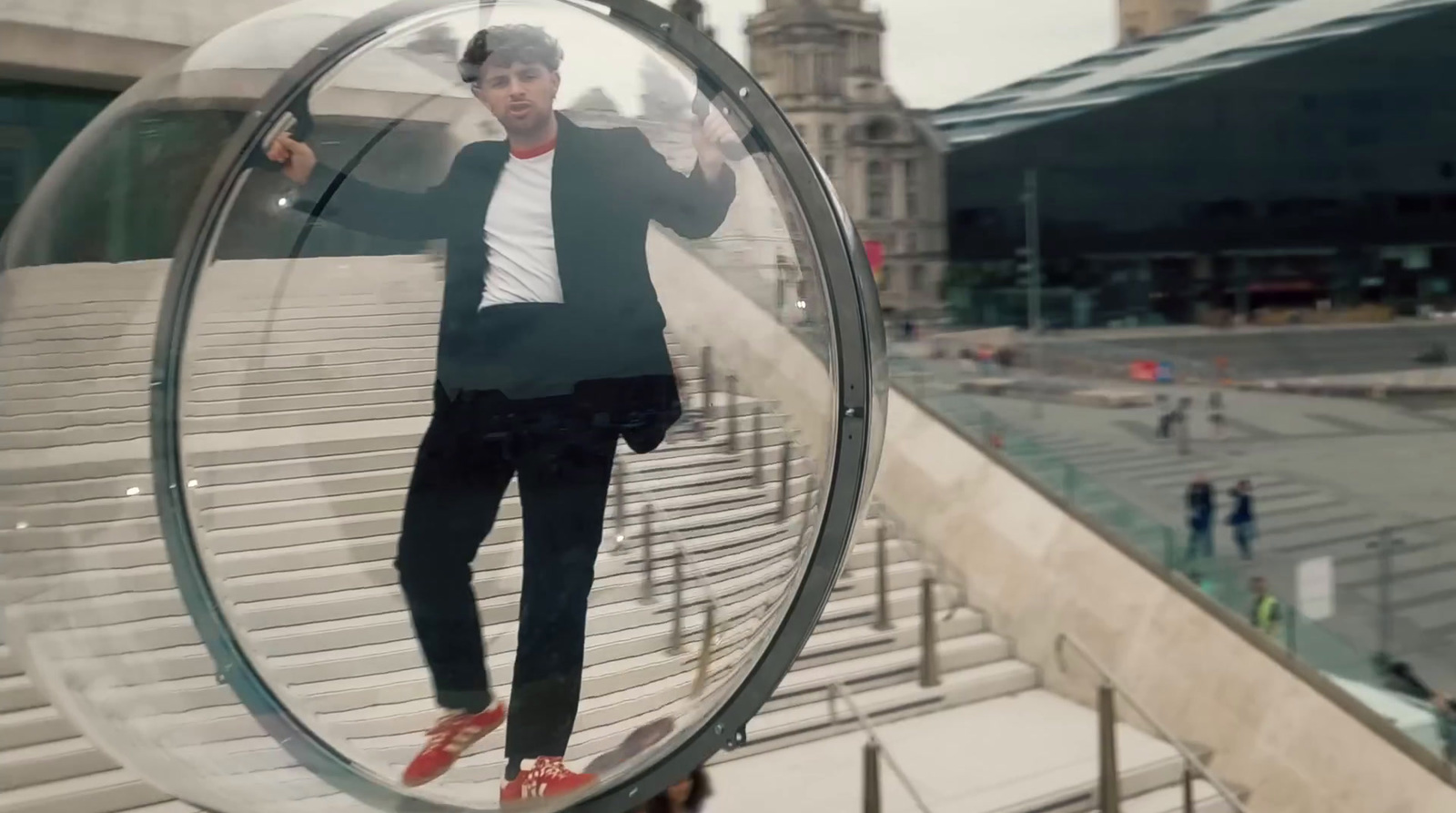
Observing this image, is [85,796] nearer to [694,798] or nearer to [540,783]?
[694,798]

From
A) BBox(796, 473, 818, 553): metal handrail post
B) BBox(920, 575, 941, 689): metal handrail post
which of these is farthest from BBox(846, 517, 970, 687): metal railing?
BBox(796, 473, 818, 553): metal handrail post

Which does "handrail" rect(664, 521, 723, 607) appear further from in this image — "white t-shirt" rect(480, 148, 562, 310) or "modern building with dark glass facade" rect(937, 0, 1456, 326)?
"modern building with dark glass facade" rect(937, 0, 1456, 326)

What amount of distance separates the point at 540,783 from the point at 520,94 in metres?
0.68

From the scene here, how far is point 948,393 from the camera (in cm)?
421

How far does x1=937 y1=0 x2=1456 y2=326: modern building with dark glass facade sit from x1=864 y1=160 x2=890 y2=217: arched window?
1.11 ft

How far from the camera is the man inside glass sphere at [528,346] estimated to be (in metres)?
1.09

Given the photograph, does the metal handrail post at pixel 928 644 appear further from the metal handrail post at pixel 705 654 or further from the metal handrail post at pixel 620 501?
the metal handrail post at pixel 620 501

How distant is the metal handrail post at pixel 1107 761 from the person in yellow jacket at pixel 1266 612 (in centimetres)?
77

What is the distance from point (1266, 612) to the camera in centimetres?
340

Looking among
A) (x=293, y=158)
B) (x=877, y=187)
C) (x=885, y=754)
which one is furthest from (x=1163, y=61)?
(x=293, y=158)

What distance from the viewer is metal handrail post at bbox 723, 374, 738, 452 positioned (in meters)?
1.23

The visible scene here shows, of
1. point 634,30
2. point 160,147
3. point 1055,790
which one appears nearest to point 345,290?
point 160,147

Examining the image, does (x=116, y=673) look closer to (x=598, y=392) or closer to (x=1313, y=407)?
(x=598, y=392)

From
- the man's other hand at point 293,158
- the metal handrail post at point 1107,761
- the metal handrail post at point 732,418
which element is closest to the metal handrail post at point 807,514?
the metal handrail post at point 732,418
